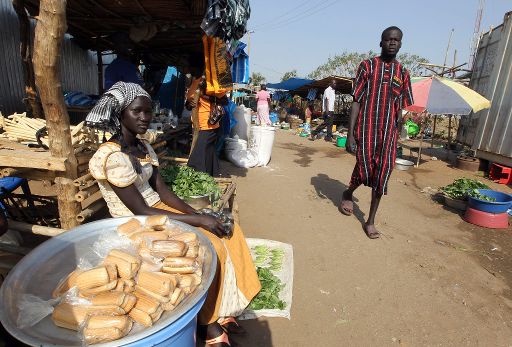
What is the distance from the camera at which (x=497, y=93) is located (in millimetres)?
8484

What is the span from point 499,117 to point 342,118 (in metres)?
10.5

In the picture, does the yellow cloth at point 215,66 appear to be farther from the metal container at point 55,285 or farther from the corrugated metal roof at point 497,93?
the corrugated metal roof at point 497,93

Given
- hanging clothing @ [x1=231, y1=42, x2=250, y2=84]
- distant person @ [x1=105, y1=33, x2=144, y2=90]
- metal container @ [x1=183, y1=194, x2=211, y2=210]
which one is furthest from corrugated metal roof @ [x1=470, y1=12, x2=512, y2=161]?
distant person @ [x1=105, y1=33, x2=144, y2=90]

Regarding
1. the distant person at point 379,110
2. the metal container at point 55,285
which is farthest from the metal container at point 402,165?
the metal container at point 55,285

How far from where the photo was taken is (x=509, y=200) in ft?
16.5

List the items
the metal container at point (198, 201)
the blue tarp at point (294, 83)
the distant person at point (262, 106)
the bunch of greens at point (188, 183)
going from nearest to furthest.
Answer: the metal container at point (198, 201) < the bunch of greens at point (188, 183) < the distant person at point (262, 106) < the blue tarp at point (294, 83)

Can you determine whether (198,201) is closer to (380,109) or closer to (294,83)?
(380,109)

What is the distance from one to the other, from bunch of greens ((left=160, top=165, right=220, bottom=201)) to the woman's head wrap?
146 centimetres

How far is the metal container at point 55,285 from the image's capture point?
1112mm

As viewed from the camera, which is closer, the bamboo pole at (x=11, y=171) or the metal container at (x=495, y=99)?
the bamboo pole at (x=11, y=171)

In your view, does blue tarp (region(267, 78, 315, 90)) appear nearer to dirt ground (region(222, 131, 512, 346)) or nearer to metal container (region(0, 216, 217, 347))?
dirt ground (region(222, 131, 512, 346))

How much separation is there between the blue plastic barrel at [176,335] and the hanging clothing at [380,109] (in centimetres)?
337

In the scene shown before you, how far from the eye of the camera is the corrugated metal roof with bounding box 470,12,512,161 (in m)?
8.00

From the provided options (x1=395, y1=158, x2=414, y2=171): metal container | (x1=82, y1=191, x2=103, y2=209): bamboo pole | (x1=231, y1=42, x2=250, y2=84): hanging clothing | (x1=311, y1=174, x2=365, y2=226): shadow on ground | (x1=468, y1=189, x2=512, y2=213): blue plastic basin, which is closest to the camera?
(x1=82, y1=191, x2=103, y2=209): bamboo pole
